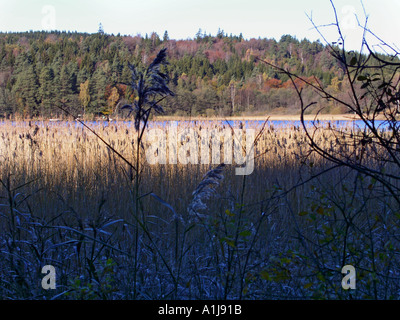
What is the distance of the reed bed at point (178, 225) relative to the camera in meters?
1.88

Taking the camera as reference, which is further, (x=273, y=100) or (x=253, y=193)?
(x=273, y=100)

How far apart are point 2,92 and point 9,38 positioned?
3.05 metres

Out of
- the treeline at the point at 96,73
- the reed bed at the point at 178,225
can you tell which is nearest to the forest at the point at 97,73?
the treeline at the point at 96,73

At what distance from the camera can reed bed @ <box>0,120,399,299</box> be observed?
6.16ft

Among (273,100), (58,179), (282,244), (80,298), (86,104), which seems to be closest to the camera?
(80,298)

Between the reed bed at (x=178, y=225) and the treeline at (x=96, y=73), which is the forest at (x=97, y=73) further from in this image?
the reed bed at (x=178, y=225)

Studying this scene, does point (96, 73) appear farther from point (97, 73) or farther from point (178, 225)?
point (178, 225)

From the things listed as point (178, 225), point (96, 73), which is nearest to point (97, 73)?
point (96, 73)

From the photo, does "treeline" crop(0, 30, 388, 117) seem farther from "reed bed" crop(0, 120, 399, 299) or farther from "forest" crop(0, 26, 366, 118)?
"reed bed" crop(0, 120, 399, 299)

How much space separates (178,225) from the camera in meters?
3.62

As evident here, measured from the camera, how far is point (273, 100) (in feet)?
75.2
